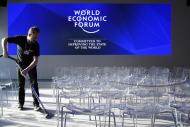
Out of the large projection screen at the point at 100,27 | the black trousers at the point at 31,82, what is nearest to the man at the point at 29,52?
the black trousers at the point at 31,82

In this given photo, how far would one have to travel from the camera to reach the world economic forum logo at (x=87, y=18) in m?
13.4

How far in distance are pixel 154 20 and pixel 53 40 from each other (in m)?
3.23

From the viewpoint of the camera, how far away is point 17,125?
6.88 m

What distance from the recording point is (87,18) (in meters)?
13.4

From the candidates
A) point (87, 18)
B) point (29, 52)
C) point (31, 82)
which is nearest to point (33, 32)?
point (29, 52)

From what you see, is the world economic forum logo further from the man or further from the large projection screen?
the man

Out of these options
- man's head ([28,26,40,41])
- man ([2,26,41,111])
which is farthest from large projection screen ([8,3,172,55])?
man's head ([28,26,40,41])

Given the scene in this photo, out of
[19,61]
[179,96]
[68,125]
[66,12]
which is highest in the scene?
[66,12]

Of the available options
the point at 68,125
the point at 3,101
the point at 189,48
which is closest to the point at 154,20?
the point at 189,48

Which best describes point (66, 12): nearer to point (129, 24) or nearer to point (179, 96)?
point (129, 24)

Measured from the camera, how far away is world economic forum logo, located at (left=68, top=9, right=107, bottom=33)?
13398 millimetres

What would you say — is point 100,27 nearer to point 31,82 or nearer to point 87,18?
point 87,18

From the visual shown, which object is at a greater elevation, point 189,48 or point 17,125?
point 189,48

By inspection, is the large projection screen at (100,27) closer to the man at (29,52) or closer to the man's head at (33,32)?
the man at (29,52)
